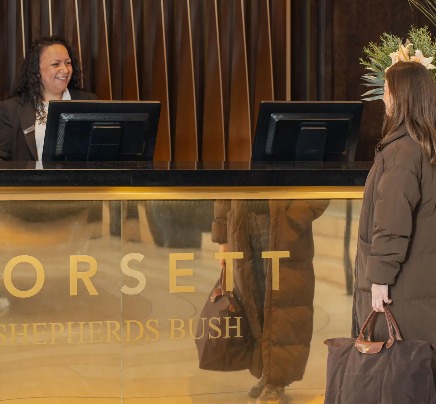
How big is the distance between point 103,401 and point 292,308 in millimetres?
757

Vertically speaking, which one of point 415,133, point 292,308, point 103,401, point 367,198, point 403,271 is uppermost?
point 415,133

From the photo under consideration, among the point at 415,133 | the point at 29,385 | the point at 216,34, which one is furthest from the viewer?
the point at 216,34

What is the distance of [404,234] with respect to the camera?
2957 mm

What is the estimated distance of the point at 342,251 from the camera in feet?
12.2

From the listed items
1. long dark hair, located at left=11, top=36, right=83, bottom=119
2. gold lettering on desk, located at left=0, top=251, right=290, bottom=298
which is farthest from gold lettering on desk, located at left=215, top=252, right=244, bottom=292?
long dark hair, located at left=11, top=36, right=83, bottom=119

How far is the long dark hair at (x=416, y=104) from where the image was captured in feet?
9.86

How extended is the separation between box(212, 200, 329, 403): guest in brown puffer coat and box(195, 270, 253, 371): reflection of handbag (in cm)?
3

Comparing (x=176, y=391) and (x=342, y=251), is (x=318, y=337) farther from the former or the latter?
(x=176, y=391)

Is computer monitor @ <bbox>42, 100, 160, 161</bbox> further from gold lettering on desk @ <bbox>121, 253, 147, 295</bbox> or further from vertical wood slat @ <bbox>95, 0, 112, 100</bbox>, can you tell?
vertical wood slat @ <bbox>95, 0, 112, 100</bbox>

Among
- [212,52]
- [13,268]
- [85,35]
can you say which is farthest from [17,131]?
[13,268]

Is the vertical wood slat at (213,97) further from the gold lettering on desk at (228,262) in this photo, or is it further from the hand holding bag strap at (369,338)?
the hand holding bag strap at (369,338)

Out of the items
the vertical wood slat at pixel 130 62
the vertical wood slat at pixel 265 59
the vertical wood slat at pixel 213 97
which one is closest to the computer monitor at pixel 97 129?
the vertical wood slat at pixel 130 62

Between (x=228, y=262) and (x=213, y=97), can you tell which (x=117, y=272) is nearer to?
(x=228, y=262)

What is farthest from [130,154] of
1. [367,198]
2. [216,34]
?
[216,34]
